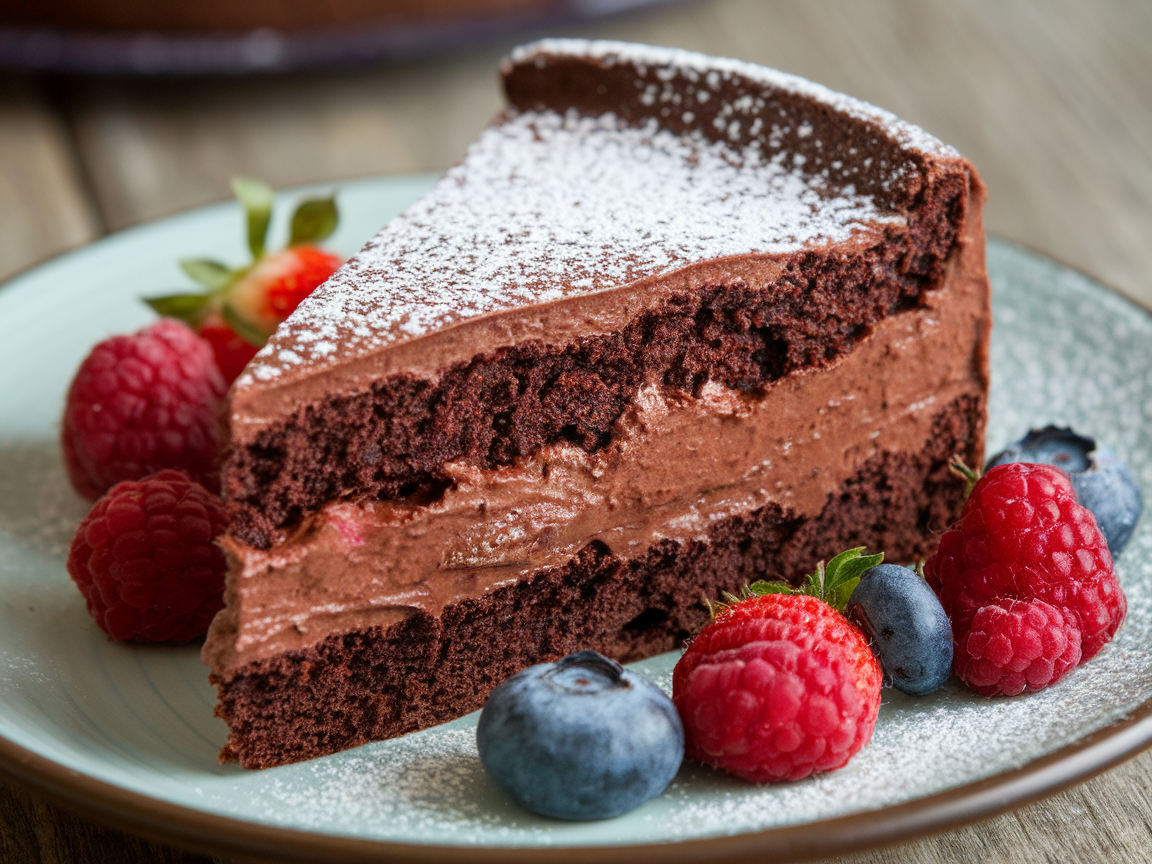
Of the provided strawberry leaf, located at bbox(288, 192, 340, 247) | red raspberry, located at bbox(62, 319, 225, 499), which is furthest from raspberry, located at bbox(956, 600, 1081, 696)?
strawberry leaf, located at bbox(288, 192, 340, 247)

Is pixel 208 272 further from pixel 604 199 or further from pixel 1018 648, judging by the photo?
pixel 1018 648

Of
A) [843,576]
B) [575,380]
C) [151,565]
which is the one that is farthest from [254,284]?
[843,576]

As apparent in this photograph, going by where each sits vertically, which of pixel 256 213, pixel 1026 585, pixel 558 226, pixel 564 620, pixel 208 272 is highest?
pixel 558 226

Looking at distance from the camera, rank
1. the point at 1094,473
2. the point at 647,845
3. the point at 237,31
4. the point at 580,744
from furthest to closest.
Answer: the point at 237,31, the point at 1094,473, the point at 580,744, the point at 647,845

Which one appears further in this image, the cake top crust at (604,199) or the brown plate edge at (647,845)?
the cake top crust at (604,199)

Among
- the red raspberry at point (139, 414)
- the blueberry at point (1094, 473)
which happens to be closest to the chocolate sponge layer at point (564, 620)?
the blueberry at point (1094, 473)

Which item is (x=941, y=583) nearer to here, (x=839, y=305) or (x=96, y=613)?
(x=839, y=305)

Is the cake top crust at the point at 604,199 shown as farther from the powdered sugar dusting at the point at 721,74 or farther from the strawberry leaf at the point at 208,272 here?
the strawberry leaf at the point at 208,272
